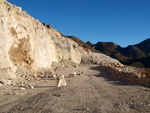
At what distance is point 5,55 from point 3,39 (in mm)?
1233

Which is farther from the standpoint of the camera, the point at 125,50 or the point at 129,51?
the point at 125,50

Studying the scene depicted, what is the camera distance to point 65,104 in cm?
472

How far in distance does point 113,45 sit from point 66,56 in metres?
80.9

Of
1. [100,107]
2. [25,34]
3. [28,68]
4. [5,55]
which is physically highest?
[25,34]

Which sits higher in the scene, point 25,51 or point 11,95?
point 25,51

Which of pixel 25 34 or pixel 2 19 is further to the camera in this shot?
pixel 25 34

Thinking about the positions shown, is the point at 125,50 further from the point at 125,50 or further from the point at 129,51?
the point at 129,51

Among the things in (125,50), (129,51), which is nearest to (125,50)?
(125,50)

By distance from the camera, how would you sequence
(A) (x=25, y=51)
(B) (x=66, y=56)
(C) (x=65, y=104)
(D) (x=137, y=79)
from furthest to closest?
(B) (x=66, y=56), (A) (x=25, y=51), (D) (x=137, y=79), (C) (x=65, y=104)

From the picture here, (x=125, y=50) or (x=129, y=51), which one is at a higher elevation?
(x=125, y=50)

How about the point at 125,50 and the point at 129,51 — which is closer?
the point at 129,51

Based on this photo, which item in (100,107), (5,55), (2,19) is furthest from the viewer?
(2,19)

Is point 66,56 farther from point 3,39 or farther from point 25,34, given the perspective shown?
point 3,39

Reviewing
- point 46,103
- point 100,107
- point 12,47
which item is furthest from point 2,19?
point 100,107
